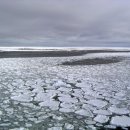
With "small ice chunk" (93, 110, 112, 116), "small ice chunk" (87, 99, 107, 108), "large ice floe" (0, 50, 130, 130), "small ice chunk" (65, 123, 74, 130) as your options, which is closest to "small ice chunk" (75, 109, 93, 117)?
"large ice floe" (0, 50, 130, 130)

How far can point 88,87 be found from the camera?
691 cm

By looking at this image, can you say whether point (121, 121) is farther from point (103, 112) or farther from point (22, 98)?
point (22, 98)

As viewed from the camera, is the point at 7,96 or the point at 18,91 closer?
the point at 7,96

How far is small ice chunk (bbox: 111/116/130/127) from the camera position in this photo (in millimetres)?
3804

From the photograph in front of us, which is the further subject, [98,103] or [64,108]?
[98,103]

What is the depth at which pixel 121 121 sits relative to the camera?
3932mm

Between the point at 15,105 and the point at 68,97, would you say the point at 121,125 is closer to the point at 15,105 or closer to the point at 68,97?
the point at 68,97

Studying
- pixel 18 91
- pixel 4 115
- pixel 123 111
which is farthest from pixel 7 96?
pixel 123 111

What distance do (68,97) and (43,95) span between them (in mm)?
731

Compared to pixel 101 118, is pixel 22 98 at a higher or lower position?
higher

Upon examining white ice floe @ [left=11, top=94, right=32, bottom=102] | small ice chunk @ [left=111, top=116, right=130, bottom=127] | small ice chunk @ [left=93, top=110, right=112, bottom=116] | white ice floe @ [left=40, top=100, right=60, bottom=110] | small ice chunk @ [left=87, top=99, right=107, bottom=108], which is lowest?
small ice chunk @ [left=111, top=116, right=130, bottom=127]

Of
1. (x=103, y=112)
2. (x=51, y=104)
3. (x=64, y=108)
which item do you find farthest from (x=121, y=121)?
(x=51, y=104)

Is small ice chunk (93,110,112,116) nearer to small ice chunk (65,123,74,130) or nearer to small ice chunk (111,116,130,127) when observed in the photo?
small ice chunk (111,116,130,127)

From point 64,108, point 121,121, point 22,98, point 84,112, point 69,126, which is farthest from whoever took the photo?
point 22,98
